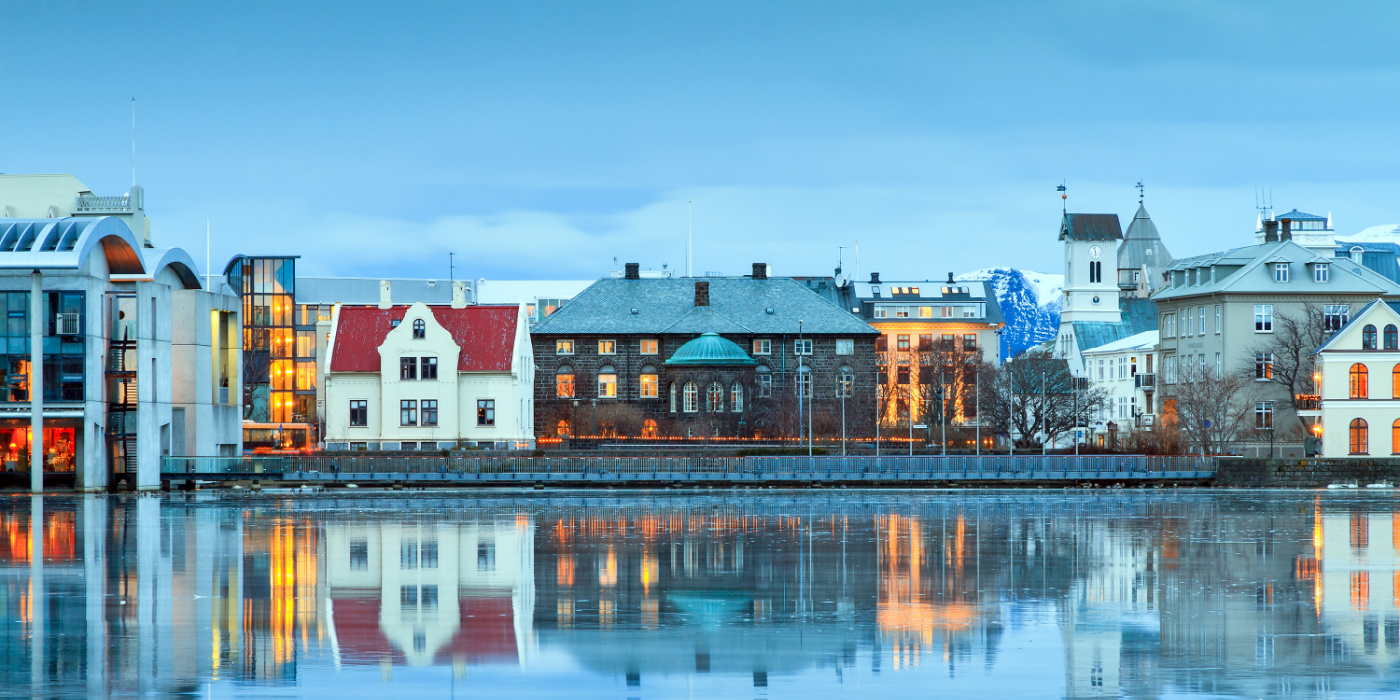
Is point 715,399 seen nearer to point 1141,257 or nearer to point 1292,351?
point 1292,351

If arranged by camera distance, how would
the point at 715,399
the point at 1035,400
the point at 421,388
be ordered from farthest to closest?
the point at 715,399 < the point at 1035,400 < the point at 421,388

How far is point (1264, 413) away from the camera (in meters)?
83.3

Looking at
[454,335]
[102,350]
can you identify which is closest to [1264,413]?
[454,335]

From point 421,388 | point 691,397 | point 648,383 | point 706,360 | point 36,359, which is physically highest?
point 706,360

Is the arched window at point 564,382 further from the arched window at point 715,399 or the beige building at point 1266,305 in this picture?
the beige building at point 1266,305

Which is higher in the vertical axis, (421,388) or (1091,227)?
(1091,227)

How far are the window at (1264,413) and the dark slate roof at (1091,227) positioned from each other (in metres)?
56.8

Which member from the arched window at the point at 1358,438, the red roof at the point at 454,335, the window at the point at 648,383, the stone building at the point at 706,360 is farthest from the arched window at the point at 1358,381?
the window at the point at 648,383

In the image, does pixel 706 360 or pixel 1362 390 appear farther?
pixel 706 360

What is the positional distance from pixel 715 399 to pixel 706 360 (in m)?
2.57

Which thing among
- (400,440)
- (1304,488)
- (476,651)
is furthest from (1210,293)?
(476,651)

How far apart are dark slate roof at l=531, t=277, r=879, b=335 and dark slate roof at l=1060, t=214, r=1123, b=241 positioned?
4079 cm

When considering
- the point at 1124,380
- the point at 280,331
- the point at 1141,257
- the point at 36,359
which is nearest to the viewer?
the point at 36,359

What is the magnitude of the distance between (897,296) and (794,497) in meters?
68.7
